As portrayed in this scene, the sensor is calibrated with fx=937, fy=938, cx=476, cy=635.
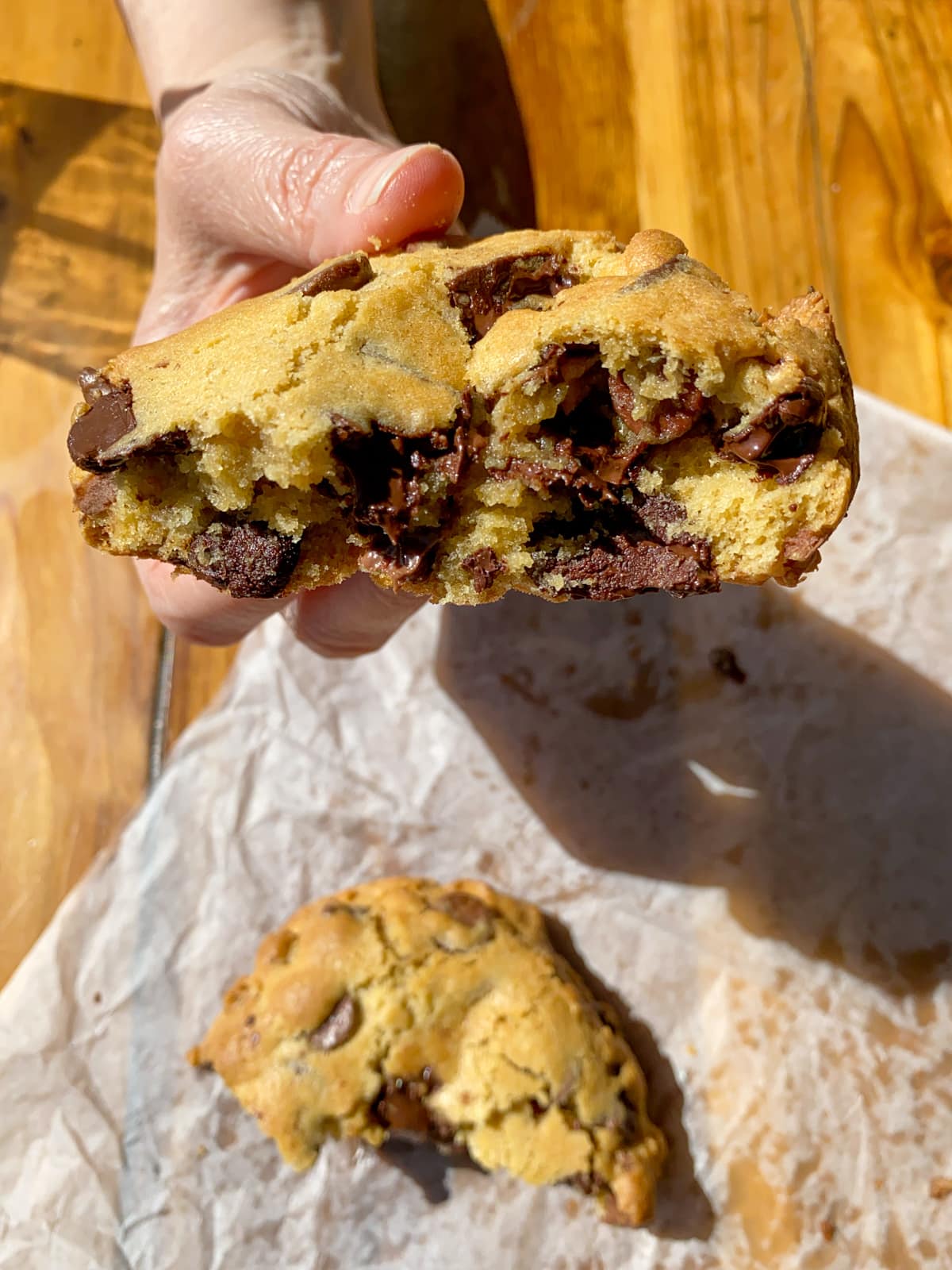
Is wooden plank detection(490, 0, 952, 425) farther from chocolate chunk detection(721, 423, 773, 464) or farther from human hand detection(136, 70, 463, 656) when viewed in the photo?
chocolate chunk detection(721, 423, 773, 464)

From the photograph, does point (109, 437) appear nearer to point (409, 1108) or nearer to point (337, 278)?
point (337, 278)

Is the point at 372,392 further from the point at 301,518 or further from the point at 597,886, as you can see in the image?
the point at 597,886

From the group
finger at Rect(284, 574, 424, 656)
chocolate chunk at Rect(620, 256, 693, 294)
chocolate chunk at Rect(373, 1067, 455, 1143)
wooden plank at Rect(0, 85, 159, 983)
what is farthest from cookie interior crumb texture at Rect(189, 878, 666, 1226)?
chocolate chunk at Rect(620, 256, 693, 294)

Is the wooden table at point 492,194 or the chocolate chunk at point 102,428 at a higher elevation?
the chocolate chunk at point 102,428

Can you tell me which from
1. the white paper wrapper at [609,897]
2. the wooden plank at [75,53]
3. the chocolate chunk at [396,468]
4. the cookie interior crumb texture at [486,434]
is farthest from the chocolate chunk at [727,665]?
the wooden plank at [75,53]

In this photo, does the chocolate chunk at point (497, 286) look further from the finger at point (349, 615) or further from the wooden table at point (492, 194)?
the wooden table at point (492, 194)

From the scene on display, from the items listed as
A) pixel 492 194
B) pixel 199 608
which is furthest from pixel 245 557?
pixel 492 194

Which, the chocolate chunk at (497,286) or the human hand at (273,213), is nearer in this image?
the chocolate chunk at (497,286)
